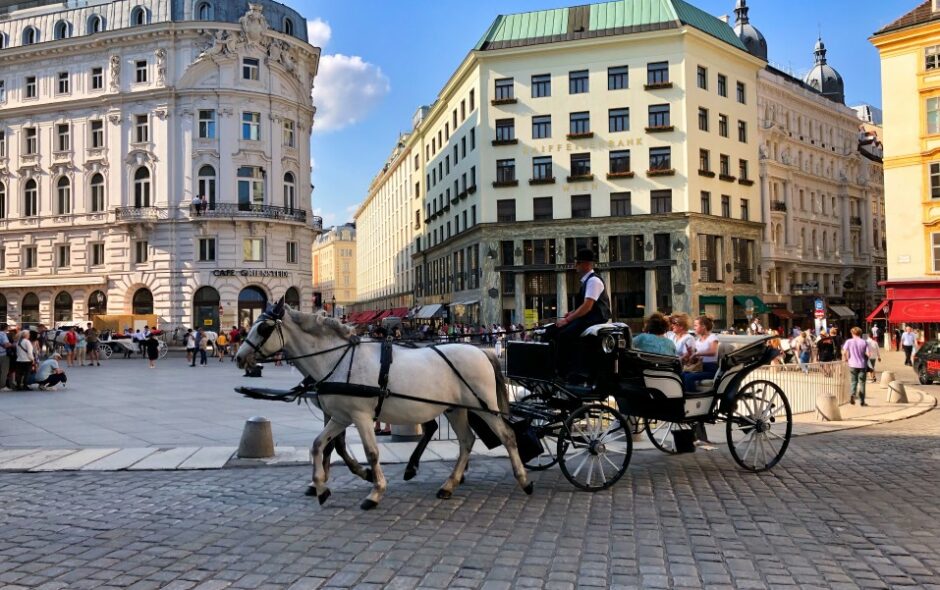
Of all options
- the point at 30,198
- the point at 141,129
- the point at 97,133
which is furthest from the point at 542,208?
the point at 30,198

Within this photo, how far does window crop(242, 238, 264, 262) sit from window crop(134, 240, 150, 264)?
6.25 meters

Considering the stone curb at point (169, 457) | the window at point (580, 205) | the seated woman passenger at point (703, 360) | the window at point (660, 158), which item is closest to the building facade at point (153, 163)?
the window at point (580, 205)

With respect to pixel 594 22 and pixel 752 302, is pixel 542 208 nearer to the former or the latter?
pixel 594 22

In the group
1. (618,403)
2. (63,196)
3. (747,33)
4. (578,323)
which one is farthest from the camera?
(747,33)

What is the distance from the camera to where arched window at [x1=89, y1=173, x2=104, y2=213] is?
159 feet

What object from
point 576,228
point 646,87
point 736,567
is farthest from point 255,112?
point 736,567

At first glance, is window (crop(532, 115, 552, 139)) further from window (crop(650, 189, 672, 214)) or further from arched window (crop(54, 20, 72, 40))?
arched window (crop(54, 20, 72, 40))

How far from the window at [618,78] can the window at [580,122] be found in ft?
7.37

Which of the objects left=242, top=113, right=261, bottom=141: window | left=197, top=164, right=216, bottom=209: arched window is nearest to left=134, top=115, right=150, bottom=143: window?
left=197, top=164, right=216, bottom=209: arched window

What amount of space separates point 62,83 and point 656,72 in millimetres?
38761

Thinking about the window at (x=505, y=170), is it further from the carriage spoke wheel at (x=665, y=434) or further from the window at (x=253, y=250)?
the carriage spoke wheel at (x=665, y=434)

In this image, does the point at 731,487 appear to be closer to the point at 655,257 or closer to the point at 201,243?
the point at 655,257

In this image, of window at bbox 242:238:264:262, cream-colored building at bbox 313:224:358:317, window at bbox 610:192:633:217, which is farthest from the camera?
cream-colored building at bbox 313:224:358:317

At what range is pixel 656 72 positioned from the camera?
4619 centimetres
